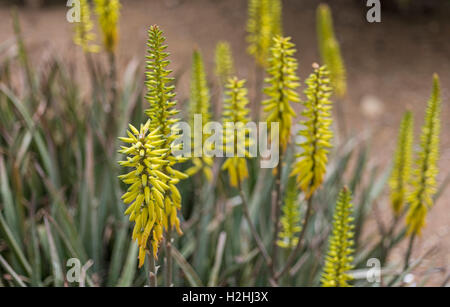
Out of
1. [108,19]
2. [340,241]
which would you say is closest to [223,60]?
[108,19]

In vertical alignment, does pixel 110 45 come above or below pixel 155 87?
above

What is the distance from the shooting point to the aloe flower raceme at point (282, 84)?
4.56 feet

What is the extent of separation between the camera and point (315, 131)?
1.44 m

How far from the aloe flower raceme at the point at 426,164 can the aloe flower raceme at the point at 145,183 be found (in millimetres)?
913

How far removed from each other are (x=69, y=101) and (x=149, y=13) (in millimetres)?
953

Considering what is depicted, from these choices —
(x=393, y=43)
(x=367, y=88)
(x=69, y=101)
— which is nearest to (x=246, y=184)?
(x=69, y=101)

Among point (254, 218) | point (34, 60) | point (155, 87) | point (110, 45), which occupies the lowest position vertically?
point (254, 218)

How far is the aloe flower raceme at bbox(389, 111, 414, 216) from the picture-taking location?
1.93 meters

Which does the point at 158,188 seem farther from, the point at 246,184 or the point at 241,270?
the point at 246,184

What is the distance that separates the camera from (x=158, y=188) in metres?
1.06

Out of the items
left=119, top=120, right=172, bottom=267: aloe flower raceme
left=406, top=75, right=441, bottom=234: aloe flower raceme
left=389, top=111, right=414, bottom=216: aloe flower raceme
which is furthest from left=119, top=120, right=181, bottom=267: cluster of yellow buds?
left=389, top=111, right=414, bottom=216: aloe flower raceme

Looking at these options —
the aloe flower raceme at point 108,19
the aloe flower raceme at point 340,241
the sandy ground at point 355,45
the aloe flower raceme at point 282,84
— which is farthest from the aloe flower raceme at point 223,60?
the sandy ground at point 355,45

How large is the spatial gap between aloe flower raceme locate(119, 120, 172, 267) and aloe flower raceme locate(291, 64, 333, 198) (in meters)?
0.46

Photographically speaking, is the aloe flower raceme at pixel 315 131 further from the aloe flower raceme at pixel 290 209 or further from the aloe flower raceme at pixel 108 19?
the aloe flower raceme at pixel 108 19
